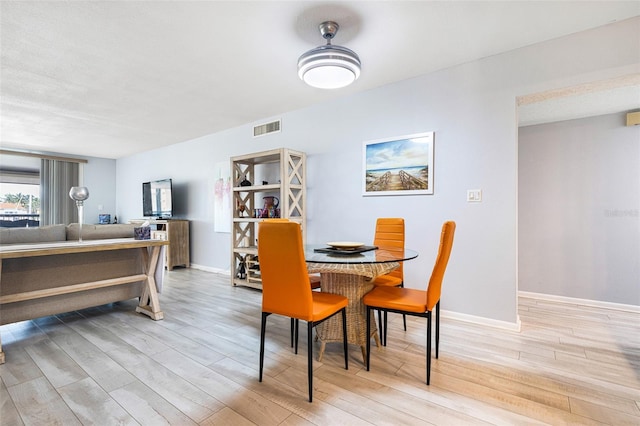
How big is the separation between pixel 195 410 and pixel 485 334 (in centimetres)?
230

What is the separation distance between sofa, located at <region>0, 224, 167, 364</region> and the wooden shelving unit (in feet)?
4.12

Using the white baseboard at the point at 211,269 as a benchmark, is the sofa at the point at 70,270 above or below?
above

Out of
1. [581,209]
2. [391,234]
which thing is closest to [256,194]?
[391,234]

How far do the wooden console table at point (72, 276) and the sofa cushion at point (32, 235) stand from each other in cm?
17

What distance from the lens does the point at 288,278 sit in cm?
165

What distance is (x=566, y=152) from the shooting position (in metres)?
3.53

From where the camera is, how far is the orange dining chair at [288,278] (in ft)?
5.18

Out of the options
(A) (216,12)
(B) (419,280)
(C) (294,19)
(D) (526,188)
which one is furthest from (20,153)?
(D) (526,188)

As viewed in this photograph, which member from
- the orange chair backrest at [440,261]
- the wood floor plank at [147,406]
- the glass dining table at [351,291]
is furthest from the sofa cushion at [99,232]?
the orange chair backrest at [440,261]

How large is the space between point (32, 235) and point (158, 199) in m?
3.39

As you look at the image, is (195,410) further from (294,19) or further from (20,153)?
(20,153)

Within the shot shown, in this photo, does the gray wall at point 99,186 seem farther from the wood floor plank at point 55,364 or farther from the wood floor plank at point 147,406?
the wood floor plank at point 147,406

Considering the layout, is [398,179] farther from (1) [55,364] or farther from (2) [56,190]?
(2) [56,190]

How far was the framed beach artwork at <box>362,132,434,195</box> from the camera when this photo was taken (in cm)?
305
